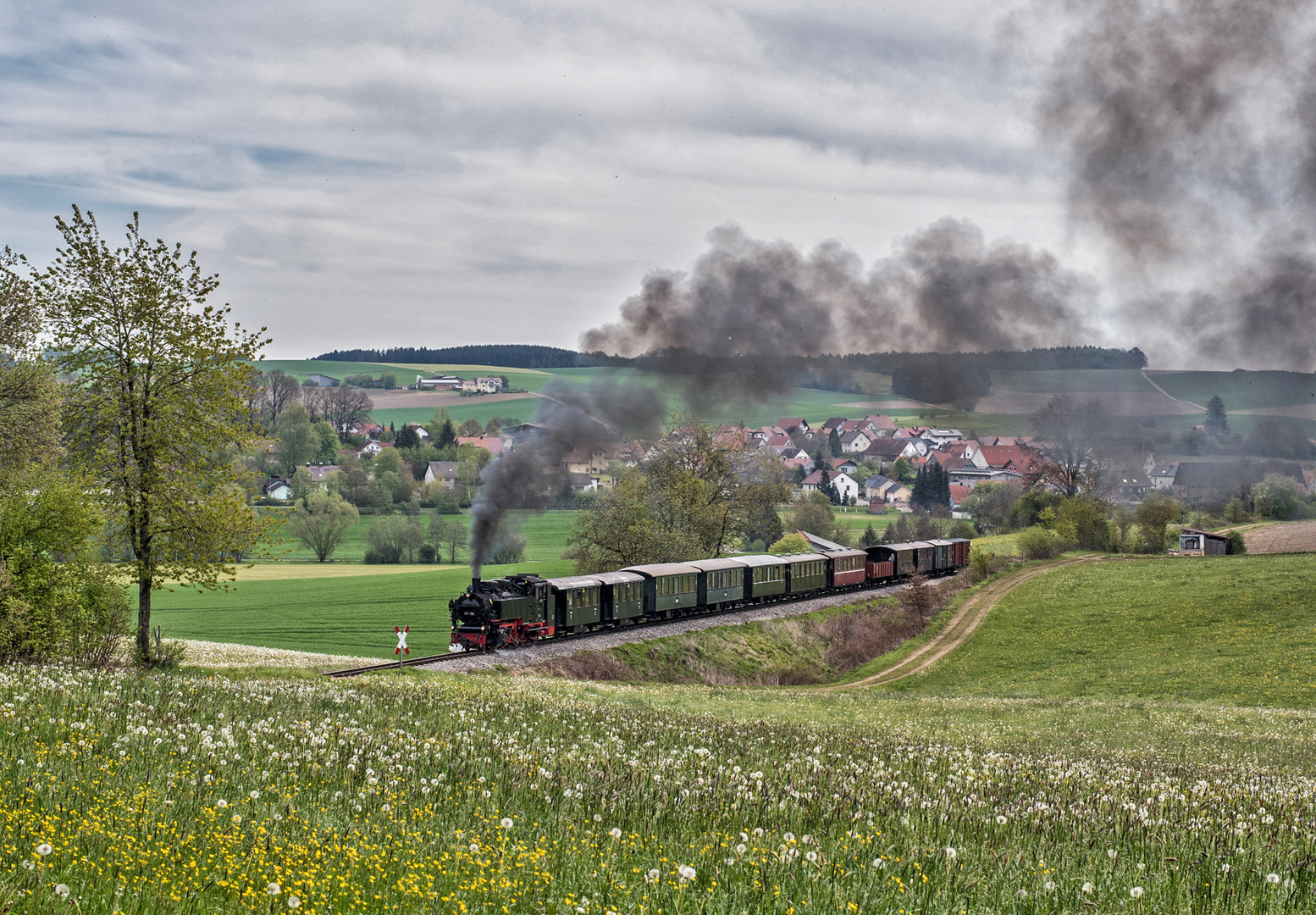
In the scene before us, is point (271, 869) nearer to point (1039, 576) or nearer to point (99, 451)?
point (99, 451)

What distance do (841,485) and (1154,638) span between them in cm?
9828

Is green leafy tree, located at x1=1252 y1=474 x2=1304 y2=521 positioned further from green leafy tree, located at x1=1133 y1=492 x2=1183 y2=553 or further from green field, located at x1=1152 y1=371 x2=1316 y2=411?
green field, located at x1=1152 y1=371 x2=1316 y2=411

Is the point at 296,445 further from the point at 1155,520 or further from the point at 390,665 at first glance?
the point at 390,665

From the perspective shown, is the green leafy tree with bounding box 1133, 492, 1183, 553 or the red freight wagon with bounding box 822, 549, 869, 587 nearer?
the red freight wagon with bounding box 822, 549, 869, 587

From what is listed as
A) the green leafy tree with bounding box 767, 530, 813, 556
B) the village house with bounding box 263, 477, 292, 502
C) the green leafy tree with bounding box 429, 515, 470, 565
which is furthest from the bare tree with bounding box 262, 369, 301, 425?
the green leafy tree with bounding box 767, 530, 813, 556

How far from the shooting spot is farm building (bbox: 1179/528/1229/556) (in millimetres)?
79125

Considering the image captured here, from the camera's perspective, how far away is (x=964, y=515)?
131000mm

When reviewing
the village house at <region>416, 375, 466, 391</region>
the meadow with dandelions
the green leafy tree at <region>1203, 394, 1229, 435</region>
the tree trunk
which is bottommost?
the tree trunk

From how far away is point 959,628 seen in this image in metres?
57.2

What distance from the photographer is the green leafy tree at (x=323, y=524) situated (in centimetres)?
9175

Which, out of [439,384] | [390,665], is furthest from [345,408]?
[390,665]

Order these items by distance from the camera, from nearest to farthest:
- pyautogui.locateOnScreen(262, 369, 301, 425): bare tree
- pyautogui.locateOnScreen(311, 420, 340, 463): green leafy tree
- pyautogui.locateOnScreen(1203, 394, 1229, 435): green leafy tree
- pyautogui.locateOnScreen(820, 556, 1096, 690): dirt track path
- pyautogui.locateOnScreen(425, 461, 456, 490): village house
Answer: pyautogui.locateOnScreen(820, 556, 1096, 690): dirt track path, pyautogui.locateOnScreen(425, 461, 456, 490): village house, pyautogui.locateOnScreen(311, 420, 340, 463): green leafy tree, pyautogui.locateOnScreen(1203, 394, 1229, 435): green leafy tree, pyautogui.locateOnScreen(262, 369, 301, 425): bare tree

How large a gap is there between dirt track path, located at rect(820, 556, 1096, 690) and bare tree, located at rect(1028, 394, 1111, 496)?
25.6 m

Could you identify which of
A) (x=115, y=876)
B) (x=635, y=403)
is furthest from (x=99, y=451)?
(x=635, y=403)
